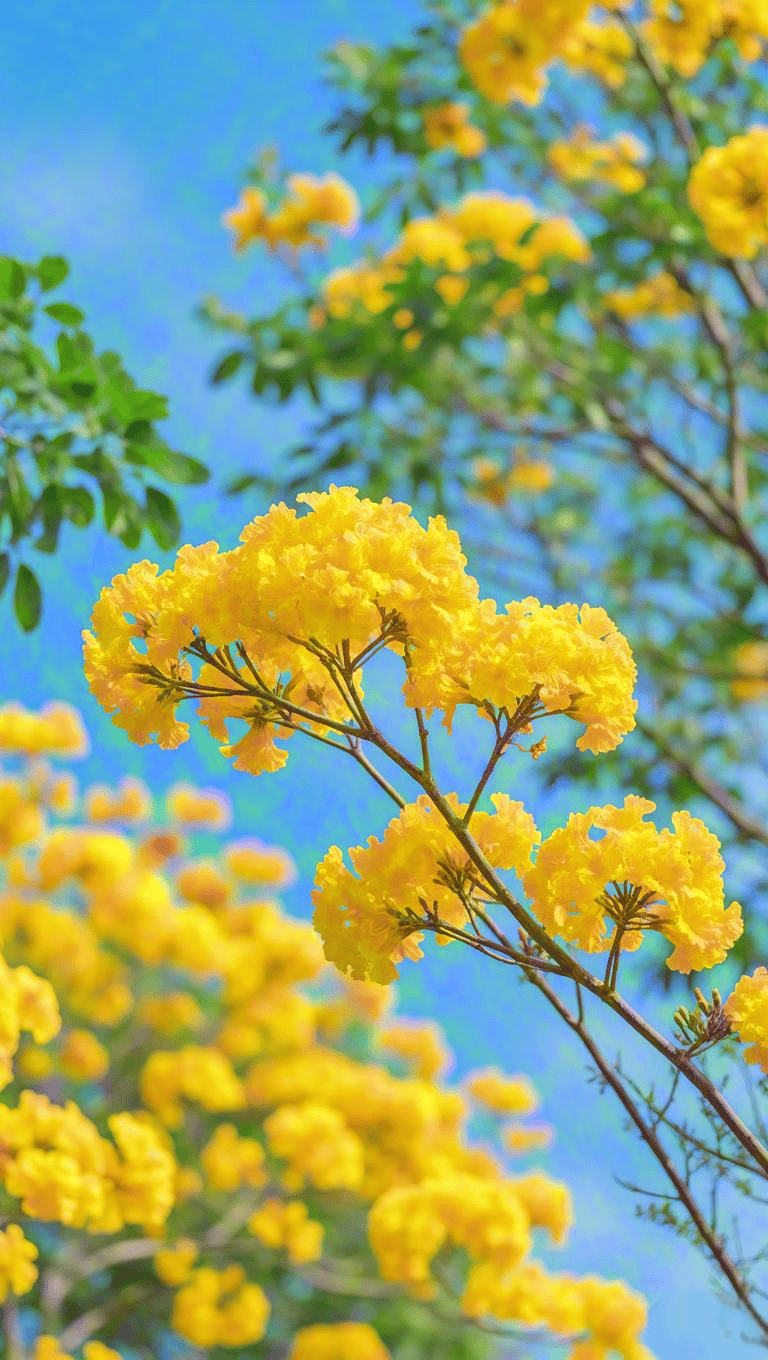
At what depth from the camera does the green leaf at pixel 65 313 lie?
2055mm

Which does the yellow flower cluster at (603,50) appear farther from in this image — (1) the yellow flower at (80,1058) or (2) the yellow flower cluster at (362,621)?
(1) the yellow flower at (80,1058)

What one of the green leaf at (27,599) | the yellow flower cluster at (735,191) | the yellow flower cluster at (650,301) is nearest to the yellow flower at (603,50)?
the yellow flower cluster at (650,301)

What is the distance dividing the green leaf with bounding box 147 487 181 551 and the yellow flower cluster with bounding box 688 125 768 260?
59.1 inches

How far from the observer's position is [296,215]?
14.6ft

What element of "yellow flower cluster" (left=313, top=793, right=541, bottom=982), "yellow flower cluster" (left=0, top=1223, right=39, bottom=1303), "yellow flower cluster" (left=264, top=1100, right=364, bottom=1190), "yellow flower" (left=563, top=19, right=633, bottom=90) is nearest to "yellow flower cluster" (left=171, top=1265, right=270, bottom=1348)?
"yellow flower cluster" (left=264, top=1100, right=364, bottom=1190)

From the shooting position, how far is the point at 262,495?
375 cm

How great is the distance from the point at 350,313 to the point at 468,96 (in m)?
0.88

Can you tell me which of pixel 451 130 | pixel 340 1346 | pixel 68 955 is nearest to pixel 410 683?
pixel 451 130

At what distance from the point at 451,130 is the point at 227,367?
71.3 inches

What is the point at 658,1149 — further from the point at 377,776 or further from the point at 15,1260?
the point at 15,1260

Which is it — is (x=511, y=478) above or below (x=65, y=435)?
above

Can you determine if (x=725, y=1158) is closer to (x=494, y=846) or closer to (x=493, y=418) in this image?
(x=494, y=846)

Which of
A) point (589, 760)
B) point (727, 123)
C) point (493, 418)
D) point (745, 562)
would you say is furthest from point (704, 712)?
point (727, 123)

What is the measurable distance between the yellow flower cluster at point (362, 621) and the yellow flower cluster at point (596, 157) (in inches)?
156
